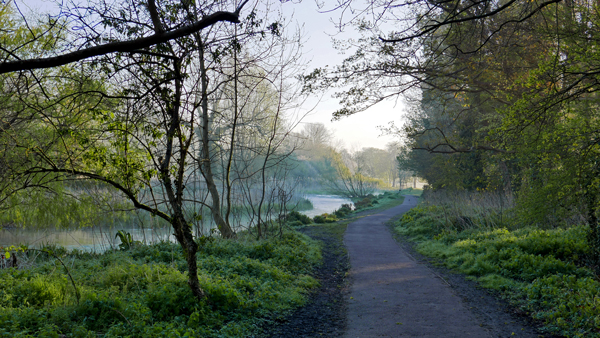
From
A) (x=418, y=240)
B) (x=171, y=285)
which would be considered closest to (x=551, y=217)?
(x=418, y=240)

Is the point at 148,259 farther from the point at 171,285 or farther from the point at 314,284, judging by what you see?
the point at 314,284

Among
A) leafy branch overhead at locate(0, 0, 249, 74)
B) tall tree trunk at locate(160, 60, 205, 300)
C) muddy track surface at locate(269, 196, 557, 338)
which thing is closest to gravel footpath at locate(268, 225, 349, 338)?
muddy track surface at locate(269, 196, 557, 338)

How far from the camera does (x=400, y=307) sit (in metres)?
6.49

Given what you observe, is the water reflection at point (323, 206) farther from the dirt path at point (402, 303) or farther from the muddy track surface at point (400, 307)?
the muddy track surface at point (400, 307)

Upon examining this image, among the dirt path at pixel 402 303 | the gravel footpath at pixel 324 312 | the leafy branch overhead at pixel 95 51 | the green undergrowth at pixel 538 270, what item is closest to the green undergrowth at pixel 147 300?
the gravel footpath at pixel 324 312

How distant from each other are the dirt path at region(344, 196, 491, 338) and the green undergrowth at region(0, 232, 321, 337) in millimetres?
1229

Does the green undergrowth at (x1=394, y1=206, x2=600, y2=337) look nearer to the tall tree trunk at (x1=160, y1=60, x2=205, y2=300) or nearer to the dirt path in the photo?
the dirt path

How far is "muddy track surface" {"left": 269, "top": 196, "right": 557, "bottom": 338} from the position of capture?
17.9ft

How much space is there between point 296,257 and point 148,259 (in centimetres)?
351

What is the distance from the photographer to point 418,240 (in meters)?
14.0

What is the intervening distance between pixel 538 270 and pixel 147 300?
23.6 ft

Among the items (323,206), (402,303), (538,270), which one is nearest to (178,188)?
(402,303)

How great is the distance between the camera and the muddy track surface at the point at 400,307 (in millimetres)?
5465

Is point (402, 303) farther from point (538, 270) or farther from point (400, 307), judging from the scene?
point (538, 270)
